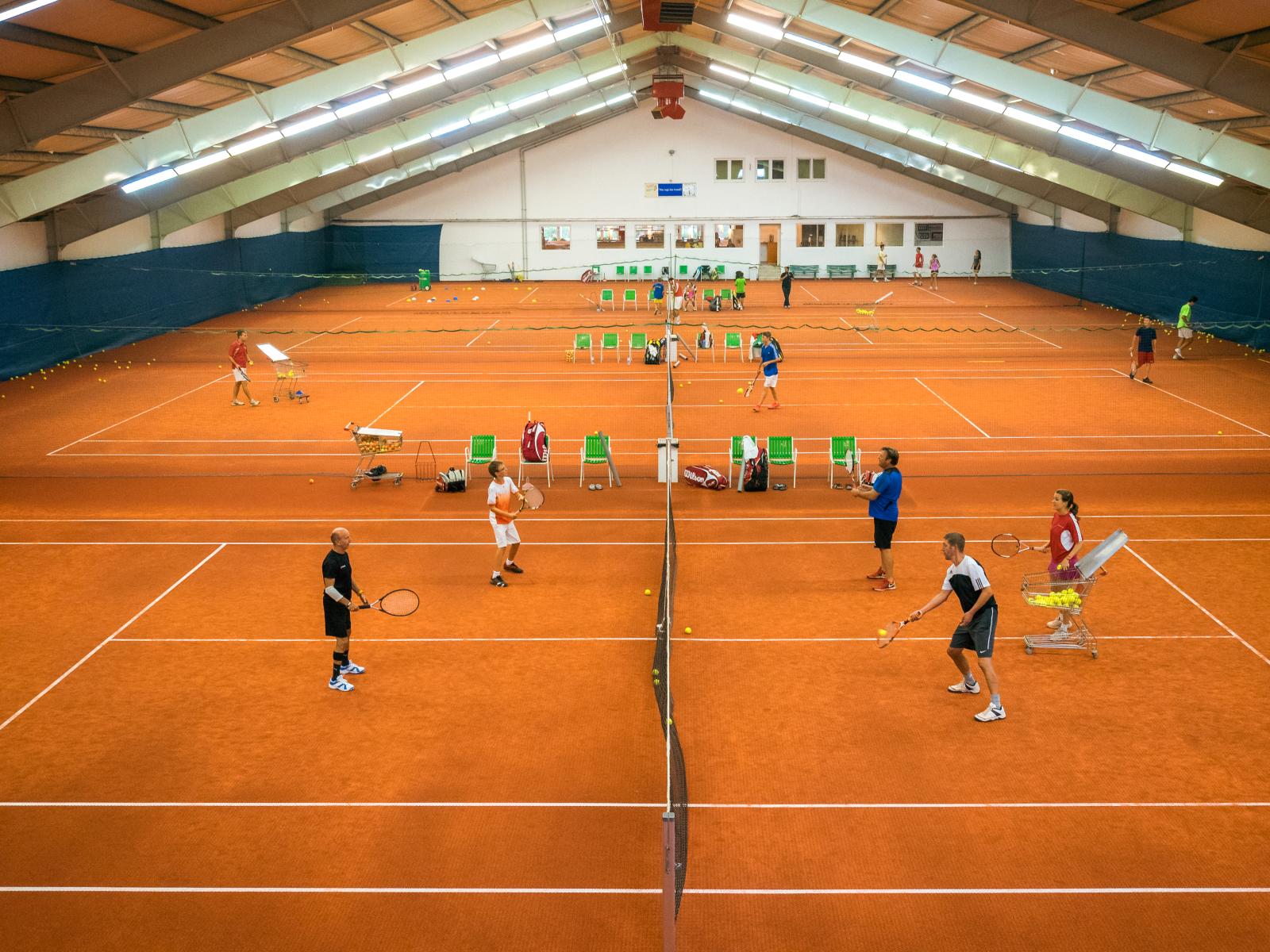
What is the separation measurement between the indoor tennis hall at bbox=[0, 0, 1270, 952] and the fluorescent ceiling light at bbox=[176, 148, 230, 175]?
130 millimetres

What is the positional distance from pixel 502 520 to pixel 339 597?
145 inches

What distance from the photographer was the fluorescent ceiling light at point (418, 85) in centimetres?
3288

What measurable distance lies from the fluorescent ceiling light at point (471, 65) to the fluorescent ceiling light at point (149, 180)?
912 cm

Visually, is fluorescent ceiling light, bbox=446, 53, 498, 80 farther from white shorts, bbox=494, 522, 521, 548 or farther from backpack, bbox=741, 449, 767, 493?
white shorts, bbox=494, 522, 521, 548

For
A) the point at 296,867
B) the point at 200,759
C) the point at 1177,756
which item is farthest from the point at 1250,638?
the point at 200,759

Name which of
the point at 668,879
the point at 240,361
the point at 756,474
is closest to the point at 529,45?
the point at 240,361

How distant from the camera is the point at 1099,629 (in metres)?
13.0

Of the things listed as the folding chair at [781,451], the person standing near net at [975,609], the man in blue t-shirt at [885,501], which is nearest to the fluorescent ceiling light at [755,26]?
the folding chair at [781,451]

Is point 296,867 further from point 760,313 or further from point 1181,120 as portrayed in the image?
point 760,313

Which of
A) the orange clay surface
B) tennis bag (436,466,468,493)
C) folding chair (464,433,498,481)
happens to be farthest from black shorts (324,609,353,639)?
folding chair (464,433,498,481)

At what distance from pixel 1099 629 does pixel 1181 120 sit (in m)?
16.4

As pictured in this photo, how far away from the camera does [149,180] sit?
3272 centimetres

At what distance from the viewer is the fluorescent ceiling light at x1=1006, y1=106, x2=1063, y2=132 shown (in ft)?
104

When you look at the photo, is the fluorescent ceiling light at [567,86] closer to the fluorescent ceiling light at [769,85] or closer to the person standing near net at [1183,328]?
the fluorescent ceiling light at [769,85]
